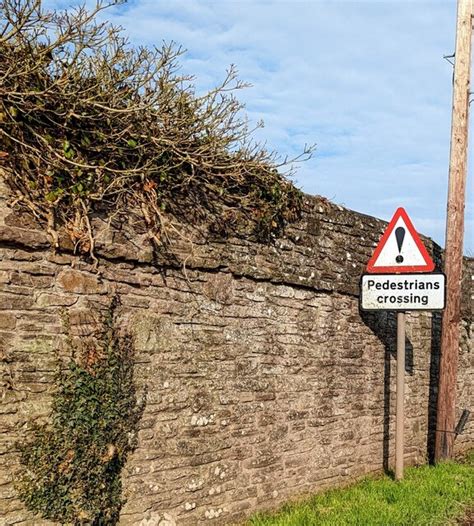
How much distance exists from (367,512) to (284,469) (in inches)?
34.8

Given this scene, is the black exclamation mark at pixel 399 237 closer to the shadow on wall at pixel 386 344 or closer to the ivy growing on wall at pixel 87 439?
the shadow on wall at pixel 386 344

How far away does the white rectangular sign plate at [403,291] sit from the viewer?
7.89 metres

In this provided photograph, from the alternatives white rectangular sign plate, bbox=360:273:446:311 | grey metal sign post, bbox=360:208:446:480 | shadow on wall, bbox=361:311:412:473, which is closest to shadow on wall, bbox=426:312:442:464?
shadow on wall, bbox=361:311:412:473

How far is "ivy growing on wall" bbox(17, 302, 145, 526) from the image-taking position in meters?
4.75

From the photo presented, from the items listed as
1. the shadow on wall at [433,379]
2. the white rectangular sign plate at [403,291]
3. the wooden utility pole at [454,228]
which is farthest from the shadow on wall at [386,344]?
the shadow on wall at [433,379]

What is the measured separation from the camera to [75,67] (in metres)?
5.04

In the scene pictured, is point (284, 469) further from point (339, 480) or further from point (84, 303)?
point (84, 303)

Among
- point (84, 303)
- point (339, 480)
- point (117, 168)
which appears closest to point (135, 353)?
point (84, 303)

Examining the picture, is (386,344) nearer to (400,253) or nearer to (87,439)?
(400,253)

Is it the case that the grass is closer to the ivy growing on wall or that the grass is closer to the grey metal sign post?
the grey metal sign post

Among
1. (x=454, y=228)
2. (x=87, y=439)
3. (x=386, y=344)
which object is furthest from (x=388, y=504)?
(x=454, y=228)

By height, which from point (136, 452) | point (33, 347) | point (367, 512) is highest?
point (33, 347)

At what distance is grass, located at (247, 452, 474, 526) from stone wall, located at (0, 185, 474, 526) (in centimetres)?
22

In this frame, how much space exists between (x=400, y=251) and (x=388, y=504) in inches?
105
